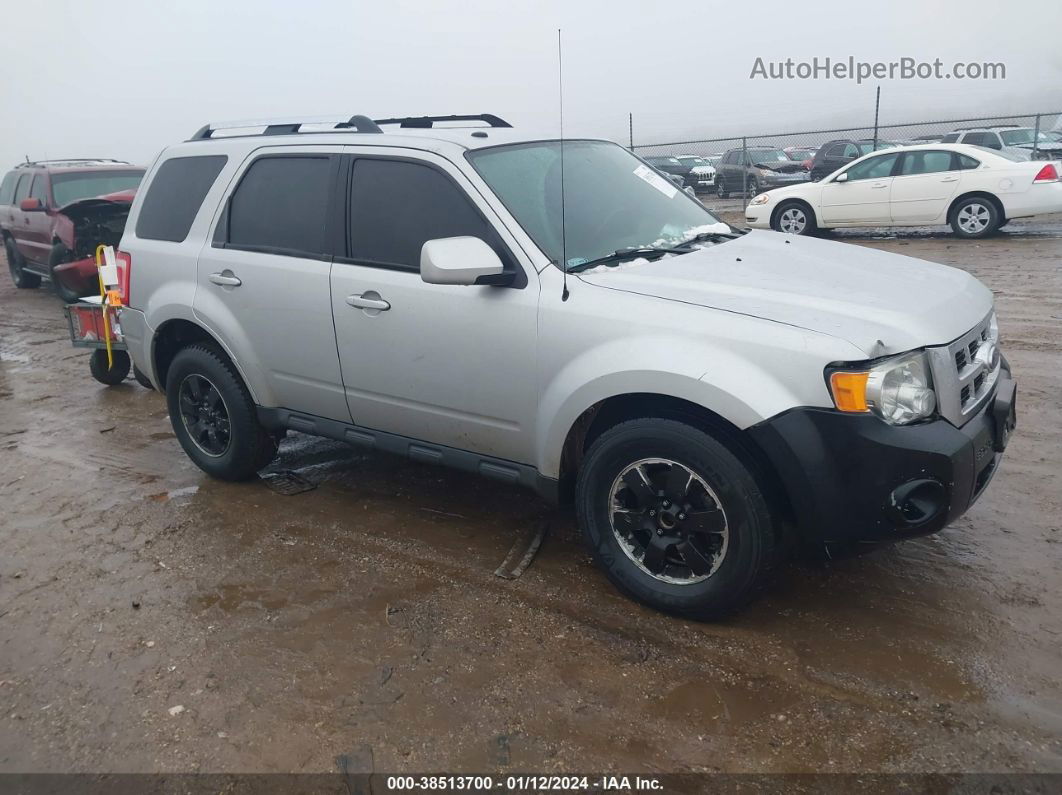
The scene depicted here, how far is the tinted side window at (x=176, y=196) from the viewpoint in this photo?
15.8 ft

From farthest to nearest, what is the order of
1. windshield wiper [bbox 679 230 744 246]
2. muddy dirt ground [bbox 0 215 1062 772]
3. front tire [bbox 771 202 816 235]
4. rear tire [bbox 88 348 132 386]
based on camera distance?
1. front tire [bbox 771 202 816 235]
2. rear tire [bbox 88 348 132 386]
3. windshield wiper [bbox 679 230 744 246]
4. muddy dirt ground [bbox 0 215 1062 772]

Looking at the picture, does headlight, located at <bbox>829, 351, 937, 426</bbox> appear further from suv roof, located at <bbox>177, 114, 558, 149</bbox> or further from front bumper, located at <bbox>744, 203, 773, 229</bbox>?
front bumper, located at <bbox>744, 203, 773, 229</bbox>

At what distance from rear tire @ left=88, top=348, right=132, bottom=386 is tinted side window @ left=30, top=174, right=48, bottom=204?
555cm

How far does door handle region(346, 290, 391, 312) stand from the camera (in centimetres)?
393

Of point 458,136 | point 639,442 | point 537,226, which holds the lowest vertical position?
point 639,442

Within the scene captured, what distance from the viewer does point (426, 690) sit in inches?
120

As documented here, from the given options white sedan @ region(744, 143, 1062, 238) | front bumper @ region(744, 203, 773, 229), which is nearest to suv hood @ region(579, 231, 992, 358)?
white sedan @ region(744, 143, 1062, 238)

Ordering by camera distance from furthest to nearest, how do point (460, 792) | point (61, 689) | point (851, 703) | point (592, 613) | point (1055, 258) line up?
point (1055, 258) < point (592, 613) < point (61, 689) < point (851, 703) < point (460, 792)

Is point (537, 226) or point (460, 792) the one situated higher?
point (537, 226)

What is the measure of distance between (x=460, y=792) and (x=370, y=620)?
1058 mm

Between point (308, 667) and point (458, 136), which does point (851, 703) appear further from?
point (458, 136)

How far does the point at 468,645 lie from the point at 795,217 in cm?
1271

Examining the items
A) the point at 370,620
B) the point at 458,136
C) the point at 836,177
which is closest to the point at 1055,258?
the point at 836,177

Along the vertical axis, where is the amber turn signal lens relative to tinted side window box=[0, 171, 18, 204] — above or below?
below
